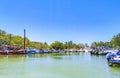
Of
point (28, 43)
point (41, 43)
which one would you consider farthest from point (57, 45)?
point (28, 43)

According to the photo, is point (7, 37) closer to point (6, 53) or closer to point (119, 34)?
point (6, 53)

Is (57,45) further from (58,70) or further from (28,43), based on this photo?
(58,70)

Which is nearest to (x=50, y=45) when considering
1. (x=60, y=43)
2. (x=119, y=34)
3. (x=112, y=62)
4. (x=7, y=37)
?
(x=60, y=43)

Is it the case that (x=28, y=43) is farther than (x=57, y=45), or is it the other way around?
(x=57, y=45)

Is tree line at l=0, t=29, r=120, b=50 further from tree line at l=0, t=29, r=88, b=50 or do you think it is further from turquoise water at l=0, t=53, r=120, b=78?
turquoise water at l=0, t=53, r=120, b=78

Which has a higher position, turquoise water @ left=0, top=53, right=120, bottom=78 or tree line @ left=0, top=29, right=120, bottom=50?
tree line @ left=0, top=29, right=120, bottom=50

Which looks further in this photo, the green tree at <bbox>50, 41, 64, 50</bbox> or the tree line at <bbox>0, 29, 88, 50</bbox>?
the green tree at <bbox>50, 41, 64, 50</bbox>

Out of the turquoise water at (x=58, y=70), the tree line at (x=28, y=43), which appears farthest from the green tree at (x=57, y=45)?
the turquoise water at (x=58, y=70)

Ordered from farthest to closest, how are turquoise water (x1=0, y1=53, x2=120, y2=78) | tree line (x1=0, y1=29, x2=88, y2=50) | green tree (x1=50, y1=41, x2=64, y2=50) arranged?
1. green tree (x1=50, y1=41, x2=64, y2=50)
2. tree line (x1=0, y1=29, x2=88, y2=50)
3. turquoise water (x1=0, y1=53, x2=120, y2=78)

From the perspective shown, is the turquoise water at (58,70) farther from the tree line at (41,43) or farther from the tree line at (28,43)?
the tree line at (28,43)

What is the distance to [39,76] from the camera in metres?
24.8

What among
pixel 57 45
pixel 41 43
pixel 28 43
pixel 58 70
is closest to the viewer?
pixel 58 70

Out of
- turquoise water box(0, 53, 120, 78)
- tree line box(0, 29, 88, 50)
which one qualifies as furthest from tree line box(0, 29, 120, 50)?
turquoise water box(0, 53, 120, 78)

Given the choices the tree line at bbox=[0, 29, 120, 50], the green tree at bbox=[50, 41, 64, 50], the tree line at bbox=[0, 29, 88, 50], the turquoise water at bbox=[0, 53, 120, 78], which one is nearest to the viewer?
the turquoise water at bbox=[0, 53, 120, 78]
